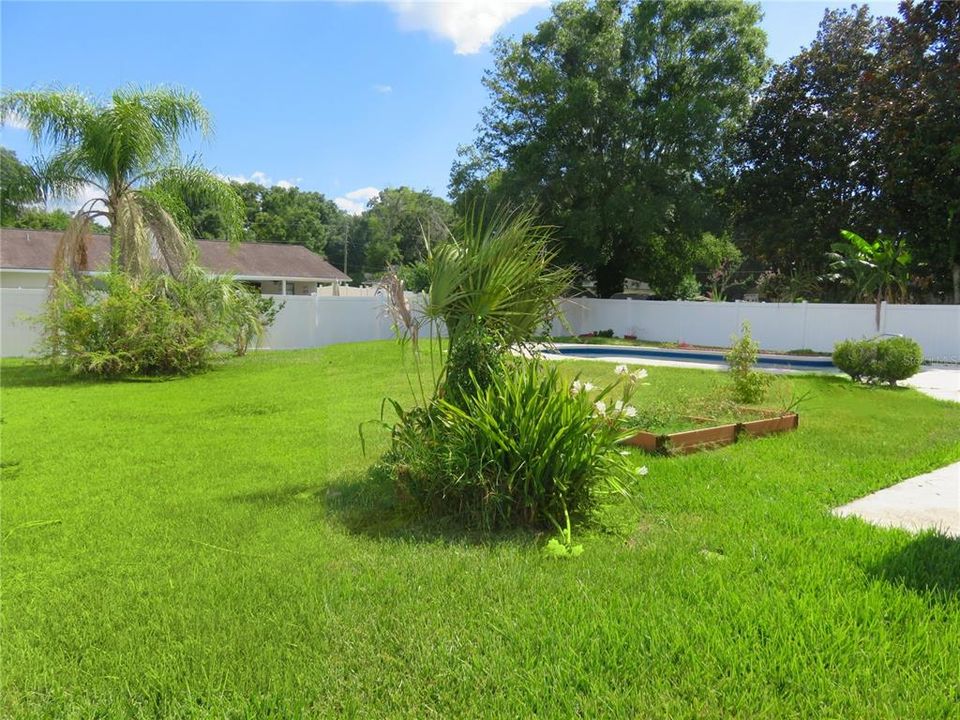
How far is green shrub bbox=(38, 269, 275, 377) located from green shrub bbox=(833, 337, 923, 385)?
1228 cm

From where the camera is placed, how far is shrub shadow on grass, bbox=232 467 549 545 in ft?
14.1

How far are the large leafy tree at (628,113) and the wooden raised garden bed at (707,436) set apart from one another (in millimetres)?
16496

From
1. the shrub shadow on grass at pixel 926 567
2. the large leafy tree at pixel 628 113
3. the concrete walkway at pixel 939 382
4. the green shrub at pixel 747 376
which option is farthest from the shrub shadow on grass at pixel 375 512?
the large leafy tree at pixel 628 113

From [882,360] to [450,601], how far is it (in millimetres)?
11236

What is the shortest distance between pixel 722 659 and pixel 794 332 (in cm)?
2147

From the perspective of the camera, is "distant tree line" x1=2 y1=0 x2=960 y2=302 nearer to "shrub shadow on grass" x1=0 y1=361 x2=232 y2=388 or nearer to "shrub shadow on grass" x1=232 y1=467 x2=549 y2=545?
"shrub shadow on grass" x1=0 y1=361 x2=232 y2=388

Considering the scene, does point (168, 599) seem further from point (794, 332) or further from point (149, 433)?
point (794, 332)

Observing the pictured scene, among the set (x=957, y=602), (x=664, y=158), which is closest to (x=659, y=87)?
(x=664, y=158)

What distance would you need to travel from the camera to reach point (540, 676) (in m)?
2.72

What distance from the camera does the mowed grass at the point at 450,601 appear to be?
8.57 ft

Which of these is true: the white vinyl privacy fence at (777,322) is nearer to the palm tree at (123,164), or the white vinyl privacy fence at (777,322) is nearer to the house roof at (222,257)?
the palm tree at (123,164)

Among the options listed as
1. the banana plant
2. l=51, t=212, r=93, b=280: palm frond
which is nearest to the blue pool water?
the banana plant

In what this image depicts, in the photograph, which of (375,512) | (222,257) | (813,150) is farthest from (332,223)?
(375,512)

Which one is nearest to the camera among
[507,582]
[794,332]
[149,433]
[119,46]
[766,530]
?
[507,582]
